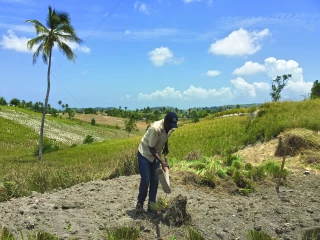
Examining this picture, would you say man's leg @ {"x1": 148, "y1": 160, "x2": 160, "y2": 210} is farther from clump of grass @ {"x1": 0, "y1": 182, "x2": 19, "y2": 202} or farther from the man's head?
clump of grass @ {"x1": 0, "y1": 182, "x2": 19, "y2": 202}

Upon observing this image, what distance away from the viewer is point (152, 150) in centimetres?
556

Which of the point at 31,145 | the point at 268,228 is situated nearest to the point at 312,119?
the point at 268,228

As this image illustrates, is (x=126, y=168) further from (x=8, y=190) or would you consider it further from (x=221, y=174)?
(x=8, y=190)

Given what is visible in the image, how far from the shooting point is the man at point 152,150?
546cm

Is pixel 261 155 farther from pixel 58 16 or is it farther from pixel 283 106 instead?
pixel 58 16

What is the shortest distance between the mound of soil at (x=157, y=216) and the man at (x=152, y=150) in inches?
17.3

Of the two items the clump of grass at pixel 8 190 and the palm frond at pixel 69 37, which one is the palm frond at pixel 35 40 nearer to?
the palm frond at pixel 69 37

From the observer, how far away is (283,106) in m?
19.5

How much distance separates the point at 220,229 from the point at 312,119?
9.23 metres

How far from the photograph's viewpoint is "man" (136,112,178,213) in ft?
17.9

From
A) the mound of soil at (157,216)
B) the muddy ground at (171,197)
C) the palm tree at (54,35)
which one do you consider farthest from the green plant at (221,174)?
the palm tree at (54,35)

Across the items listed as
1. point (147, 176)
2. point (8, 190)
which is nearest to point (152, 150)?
point (147, 176)

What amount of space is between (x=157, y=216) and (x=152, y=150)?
1048 mm

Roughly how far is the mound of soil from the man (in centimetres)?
44
